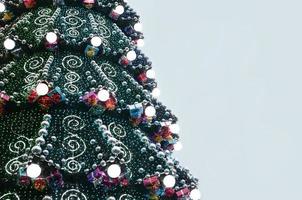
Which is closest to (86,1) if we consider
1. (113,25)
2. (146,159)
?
(113,25)

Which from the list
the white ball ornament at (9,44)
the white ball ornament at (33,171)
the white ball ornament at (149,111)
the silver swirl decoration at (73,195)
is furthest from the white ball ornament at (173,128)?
the white ball ornament at (33,171)

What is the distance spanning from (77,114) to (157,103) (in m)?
1.78

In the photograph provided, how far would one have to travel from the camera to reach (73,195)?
661 cm

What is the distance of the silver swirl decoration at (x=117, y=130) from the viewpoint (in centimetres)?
776

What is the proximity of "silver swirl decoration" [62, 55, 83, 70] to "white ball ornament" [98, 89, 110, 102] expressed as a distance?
3.37 ft

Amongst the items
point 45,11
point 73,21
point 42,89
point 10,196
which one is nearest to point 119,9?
point 73,21

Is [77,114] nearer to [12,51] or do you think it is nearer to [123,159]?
[123,159]

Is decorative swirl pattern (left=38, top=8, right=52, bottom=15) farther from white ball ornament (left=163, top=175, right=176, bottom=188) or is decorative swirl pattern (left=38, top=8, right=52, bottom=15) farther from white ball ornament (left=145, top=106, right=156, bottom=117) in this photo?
white ball ornament (left=163, top=175, right=176, bottom=188)

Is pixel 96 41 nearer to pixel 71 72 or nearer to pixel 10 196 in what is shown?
pixel 71 72

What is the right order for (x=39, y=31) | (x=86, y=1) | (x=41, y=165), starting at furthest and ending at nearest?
1. (x=86, y=1)
2. (x=39, y=31)
3. (x=41, y=165)

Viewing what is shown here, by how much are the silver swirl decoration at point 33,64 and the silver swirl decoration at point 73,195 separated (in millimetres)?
2361

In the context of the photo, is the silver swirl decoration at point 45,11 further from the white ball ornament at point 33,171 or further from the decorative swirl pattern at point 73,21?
the white ball ornament at point 33,171

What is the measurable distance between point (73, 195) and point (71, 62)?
8.36ft

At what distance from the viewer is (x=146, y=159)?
7535 millimetres
